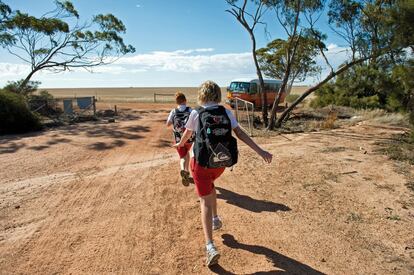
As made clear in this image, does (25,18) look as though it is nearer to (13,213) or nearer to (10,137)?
(10,137)

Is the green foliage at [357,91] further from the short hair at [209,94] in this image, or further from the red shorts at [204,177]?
the red shorts at [204,177]

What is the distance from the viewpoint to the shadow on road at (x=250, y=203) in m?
5.27

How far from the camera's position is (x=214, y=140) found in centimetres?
339

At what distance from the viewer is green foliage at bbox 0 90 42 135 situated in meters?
14.7

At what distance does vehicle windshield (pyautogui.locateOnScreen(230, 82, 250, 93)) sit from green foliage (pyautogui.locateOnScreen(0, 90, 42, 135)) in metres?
15.1

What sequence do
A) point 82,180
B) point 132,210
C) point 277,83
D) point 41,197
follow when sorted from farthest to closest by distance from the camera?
1. point 277,83
2. point 82,180
3. point 41,197
4. point 132,210

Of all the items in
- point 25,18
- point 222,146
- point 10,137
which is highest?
point 25,18

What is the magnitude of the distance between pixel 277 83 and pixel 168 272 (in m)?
29.9

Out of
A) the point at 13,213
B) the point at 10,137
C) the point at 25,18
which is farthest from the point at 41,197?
the point at 25,18

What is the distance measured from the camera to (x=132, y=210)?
17.2 ft

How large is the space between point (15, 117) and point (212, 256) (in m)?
14.1

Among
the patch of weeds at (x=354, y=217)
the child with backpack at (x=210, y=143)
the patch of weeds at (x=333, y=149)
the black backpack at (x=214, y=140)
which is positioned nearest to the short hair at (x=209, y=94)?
the child with backpack at (x=210, y=143)

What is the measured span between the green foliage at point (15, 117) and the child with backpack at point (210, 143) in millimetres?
13426

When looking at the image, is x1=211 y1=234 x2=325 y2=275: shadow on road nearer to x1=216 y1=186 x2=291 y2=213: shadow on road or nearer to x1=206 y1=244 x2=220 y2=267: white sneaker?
x1=206 y1=244 x2=220 y2=267: white sneaker
